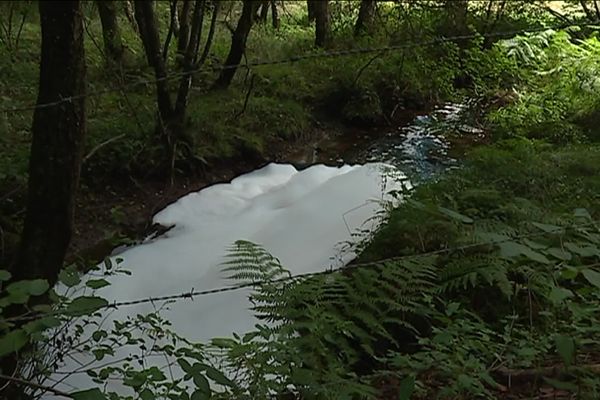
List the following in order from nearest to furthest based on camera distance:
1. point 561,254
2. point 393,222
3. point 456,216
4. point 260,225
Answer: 1. point 561,254
2. point 456,216
3. point 393,222
4. point 260,225

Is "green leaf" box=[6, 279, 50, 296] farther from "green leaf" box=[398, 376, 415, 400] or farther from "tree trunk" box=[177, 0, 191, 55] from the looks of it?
"tree trunk" box=[177, 0, 191, 55]

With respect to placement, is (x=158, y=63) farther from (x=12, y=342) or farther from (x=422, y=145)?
(x=12, y=342)

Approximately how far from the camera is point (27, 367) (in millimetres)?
3307

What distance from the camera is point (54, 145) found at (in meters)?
3.06

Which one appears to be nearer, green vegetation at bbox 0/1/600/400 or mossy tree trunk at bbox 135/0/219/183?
green vegetation at bbox 0/1/600/400

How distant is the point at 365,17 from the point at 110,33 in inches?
181

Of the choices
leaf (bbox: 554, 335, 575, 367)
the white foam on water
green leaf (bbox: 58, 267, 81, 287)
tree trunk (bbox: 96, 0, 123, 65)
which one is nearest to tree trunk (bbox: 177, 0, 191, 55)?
tree trunk (bbox: 96, 0, 123, 65)

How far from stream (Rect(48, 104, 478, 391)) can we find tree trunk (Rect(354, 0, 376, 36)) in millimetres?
3330

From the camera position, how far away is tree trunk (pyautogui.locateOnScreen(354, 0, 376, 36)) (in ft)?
35.5

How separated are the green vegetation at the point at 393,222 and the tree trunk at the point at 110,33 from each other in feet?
0.63

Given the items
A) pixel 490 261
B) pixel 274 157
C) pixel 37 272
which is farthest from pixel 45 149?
pixel 274 157

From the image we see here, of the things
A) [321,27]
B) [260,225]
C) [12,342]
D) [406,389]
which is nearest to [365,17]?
[321,27]

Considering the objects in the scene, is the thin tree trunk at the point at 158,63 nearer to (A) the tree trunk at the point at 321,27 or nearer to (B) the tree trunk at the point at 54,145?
(B) the tree trunk at the point at 54,145

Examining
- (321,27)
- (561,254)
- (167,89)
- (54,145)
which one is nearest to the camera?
(561,254)
